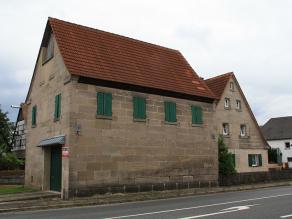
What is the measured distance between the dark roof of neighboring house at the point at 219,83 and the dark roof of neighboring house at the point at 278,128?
98.3 ft

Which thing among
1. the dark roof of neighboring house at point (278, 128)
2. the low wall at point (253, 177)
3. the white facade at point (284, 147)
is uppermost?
the dark roof of neighboring house at point (278, 128)

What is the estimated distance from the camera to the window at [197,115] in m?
25.2

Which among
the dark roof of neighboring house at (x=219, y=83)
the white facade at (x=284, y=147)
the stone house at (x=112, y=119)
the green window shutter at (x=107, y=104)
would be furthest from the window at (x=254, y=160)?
the white facade at (x=284, y=147)

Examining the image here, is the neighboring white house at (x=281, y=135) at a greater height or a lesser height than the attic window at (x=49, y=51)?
lesser

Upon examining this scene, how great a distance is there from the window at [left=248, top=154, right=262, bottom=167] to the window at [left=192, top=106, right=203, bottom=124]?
16236 millimetres

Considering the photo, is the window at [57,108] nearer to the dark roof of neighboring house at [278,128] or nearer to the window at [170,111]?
the window at [170,111]

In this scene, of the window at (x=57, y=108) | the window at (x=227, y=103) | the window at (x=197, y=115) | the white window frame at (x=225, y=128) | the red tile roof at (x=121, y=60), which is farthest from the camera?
the window at (x=227, y=103)

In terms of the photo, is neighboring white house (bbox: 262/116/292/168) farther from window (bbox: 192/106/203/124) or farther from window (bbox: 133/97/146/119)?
window (bbox: 133/97/146/119)

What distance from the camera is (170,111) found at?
24.0 metres

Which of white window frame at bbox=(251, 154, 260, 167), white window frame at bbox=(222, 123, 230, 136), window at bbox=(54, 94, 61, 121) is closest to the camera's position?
window at bbox=(54, 94, 61, 121)

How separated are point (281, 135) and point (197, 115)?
4569cm

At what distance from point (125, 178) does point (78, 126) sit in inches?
153

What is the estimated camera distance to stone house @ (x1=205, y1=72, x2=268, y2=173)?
38.3 metres

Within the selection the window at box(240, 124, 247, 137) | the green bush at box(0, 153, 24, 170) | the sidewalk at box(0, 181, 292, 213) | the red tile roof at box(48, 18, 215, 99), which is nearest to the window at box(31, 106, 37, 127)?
the red tile roof at box(48, 18, 215, 99)
